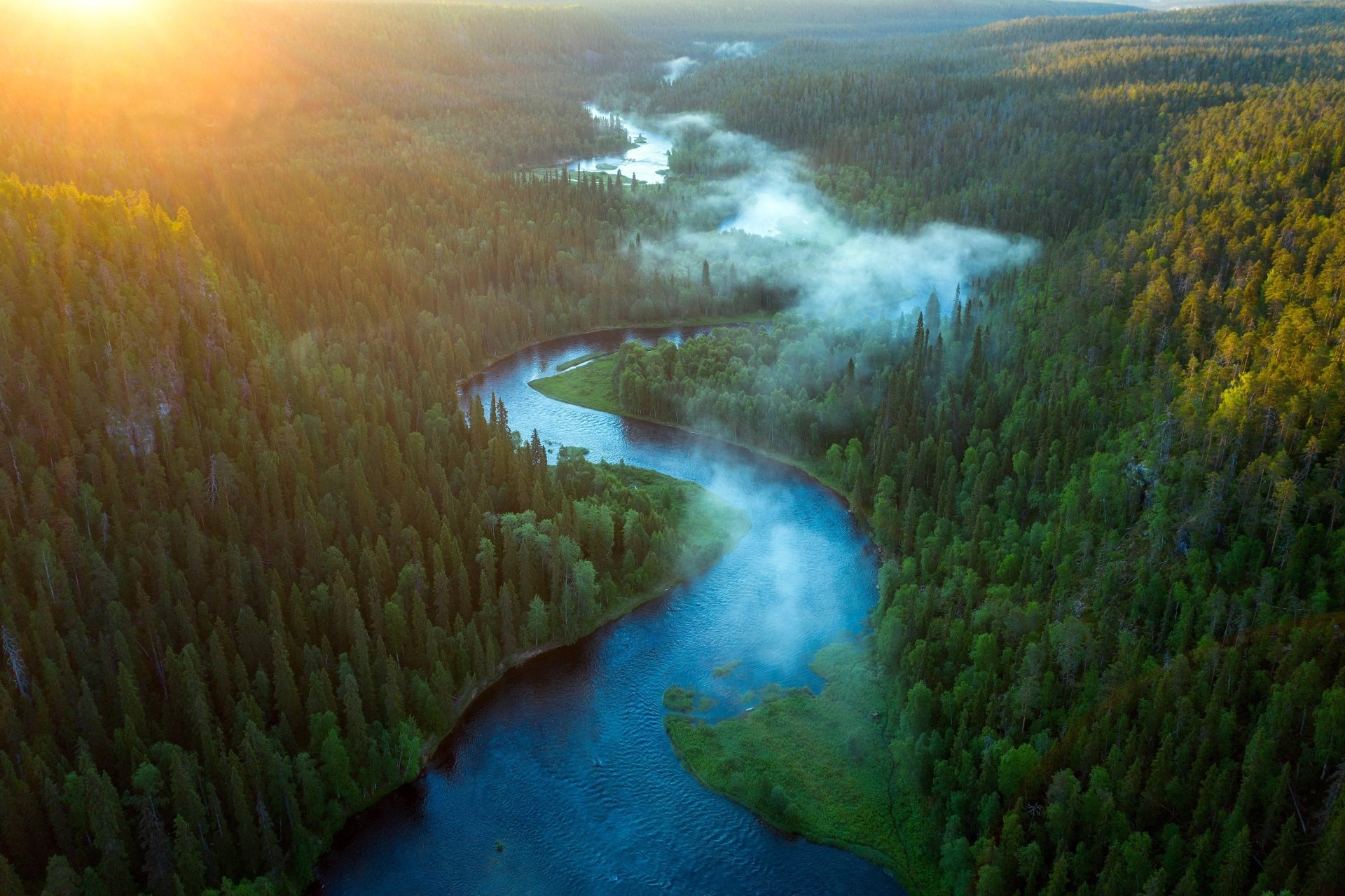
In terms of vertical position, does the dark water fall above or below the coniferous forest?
below

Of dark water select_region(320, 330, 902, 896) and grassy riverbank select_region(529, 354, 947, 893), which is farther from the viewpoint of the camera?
grassy riverbank select_region(529, 354, 947, 893)

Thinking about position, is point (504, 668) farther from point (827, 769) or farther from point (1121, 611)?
point (1121, 611)

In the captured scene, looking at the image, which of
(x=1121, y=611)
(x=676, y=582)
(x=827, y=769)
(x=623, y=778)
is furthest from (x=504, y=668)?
(x=1121, y=611)

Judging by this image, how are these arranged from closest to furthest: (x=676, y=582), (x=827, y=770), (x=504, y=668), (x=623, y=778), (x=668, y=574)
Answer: (x=827, y=770) < (x=623, y=778) < (x=504, y=668) < (x=676, y=582) < (x=668, y=574)

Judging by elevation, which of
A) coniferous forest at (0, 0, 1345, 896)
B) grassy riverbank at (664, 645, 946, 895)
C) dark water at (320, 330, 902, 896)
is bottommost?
dark water at (320, 330, 902, 896)

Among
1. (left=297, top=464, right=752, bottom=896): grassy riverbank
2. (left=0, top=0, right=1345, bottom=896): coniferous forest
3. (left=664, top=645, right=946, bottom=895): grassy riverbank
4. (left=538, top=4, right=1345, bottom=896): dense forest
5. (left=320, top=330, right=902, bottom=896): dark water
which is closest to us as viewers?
(left=538, top=4, right=1345, bottom=896): dense forest

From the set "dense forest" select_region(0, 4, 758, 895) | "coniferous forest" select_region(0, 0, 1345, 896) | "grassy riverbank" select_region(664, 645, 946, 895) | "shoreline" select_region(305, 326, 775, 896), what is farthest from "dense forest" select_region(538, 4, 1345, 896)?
"dense forest" select_region(0, 4, 758, 895)

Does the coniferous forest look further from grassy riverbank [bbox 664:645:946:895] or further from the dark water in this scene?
the dark water

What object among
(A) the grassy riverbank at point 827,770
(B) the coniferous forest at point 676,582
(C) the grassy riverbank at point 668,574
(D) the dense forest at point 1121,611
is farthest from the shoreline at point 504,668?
(D) the dense forest at point 1121,611
